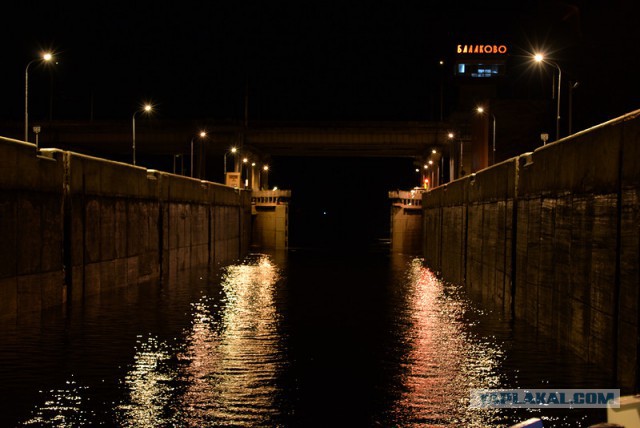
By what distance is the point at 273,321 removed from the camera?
89.6ft

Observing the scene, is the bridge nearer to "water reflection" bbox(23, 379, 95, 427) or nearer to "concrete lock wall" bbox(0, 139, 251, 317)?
"concrete lock wall" bbox(0, 139, 251, 317)

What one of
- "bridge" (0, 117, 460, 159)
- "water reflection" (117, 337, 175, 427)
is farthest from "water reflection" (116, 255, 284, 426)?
"bridge" (0, 117, 460, 159)

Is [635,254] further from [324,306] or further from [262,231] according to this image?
[262,231]

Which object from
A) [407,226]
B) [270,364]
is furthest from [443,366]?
[407,226]

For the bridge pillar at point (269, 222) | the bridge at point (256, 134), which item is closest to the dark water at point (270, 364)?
the bridge pillar at point (269, 222)

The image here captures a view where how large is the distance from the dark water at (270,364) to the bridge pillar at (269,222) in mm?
57365

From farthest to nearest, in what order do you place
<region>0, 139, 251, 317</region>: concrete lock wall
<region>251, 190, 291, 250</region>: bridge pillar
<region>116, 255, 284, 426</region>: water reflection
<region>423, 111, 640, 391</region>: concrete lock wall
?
<region>251, 190, 291, 250</region>: bridge pillar → <region>0, 139, 251, 317</region>: concrete lock wall → <region>423, 111, 640, 391</region>: concrete lock wall → <region>116, 255, 284, 426</region>: water reflection

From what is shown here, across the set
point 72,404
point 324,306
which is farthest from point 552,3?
point 72,404

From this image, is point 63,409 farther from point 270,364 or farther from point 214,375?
point 270,364

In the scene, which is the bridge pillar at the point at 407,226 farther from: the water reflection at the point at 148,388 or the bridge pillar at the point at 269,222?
the water reflection at the point at 148,388

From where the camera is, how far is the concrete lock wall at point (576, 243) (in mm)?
15773

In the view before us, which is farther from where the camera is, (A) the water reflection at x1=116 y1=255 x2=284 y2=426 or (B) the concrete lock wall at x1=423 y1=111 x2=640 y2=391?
(B) the concrete lock wall at x1=423 y1=111 x2=640 y2=391

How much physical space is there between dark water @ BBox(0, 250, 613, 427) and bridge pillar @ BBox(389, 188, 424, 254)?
53199 millimetres

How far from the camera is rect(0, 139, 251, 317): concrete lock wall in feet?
82.2
